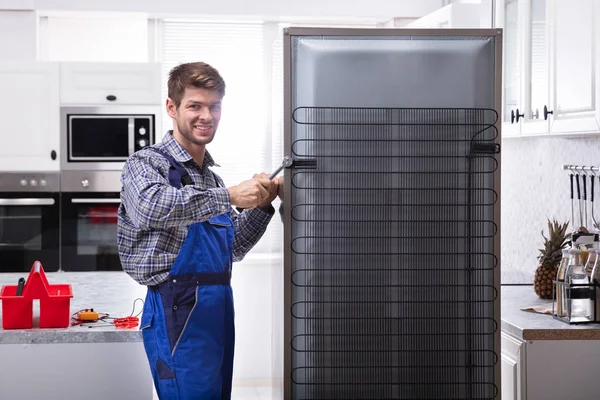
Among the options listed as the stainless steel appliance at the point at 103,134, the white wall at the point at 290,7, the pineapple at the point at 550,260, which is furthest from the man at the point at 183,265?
the white wall at the point at 290,7

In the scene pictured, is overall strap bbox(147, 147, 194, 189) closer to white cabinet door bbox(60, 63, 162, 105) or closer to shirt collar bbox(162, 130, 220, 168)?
shirt collar bbox(162, 130, 220, 168)

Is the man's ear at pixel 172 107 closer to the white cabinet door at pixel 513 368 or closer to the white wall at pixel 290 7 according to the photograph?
the white cabinet door at pixel 513 368

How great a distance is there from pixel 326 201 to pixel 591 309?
1.20 metres

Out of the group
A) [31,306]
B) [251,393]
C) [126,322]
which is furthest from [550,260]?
[251,393]

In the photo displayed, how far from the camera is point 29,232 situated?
454 cm

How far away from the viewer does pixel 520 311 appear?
2.80 meters

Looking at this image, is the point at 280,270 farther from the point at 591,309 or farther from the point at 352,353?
the point at 591,309

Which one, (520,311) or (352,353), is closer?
(352,353)

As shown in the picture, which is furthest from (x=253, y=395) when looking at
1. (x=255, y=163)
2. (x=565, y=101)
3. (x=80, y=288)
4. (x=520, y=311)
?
(x=565, y=101)

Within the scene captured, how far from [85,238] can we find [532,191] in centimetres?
233

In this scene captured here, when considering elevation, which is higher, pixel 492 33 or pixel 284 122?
pixel 492 33

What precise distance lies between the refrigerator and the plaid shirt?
296mm

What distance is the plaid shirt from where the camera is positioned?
6.29 feet

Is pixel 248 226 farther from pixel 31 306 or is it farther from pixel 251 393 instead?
pixel 251 393
